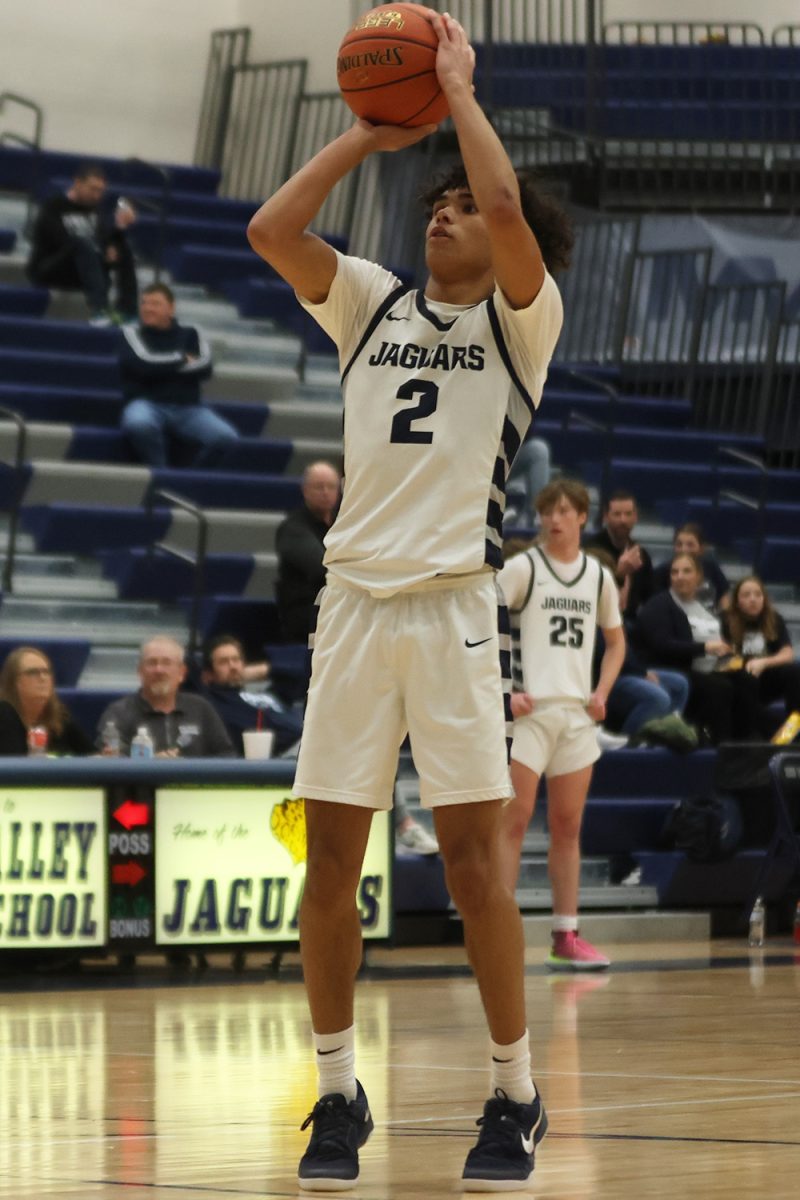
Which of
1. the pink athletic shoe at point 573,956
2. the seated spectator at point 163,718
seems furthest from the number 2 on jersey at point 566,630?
the seated spectator at point 163,718

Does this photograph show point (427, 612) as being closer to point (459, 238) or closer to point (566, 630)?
point (459, 238)

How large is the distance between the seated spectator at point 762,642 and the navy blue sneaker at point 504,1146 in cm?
877

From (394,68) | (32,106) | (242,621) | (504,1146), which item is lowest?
(504,1146)

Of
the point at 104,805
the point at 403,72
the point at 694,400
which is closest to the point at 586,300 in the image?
the point at 694,400

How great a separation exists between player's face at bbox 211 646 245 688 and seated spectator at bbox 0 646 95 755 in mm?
1516

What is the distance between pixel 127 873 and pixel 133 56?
10348mm

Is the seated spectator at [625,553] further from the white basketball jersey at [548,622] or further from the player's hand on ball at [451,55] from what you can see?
the player's hand on ball at [451,55]

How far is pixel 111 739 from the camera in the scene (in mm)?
9805

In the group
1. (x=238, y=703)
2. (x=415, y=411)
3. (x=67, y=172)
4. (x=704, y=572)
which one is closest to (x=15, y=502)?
(x=238, y=703)

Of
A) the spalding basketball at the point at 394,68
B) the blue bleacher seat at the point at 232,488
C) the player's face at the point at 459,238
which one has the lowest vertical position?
the blue bleacher seat at the point at 232,488

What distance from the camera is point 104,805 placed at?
344 inches

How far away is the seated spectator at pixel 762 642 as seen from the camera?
12.8 m

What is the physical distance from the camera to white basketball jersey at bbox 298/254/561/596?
167 inches

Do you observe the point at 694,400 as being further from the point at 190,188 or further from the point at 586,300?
the point at 190,188
